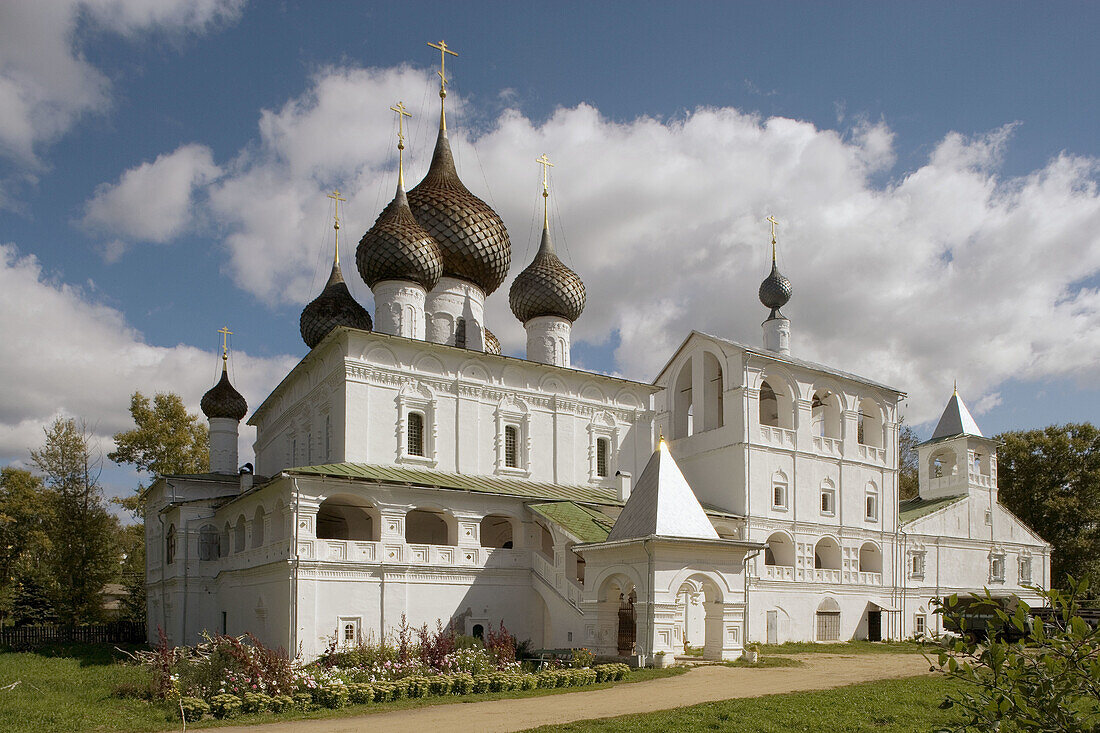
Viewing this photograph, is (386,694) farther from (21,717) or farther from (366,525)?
(366,525)

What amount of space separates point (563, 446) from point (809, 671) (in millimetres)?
10014

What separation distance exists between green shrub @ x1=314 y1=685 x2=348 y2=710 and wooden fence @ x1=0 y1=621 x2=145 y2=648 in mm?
20087

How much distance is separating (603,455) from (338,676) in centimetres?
1286

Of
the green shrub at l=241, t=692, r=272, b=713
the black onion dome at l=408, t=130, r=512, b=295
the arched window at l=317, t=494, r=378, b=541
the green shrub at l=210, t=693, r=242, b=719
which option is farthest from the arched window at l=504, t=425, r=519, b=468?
the green shrub at l=210, t=693, r=242, b=719

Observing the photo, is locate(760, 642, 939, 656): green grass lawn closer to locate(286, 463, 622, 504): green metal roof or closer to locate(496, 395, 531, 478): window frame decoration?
locate(286, 463, 622, 504): green metal roof

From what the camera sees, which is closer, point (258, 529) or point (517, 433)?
point (258, 529)

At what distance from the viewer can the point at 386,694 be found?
13141 millimetres

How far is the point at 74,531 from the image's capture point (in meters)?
30.9

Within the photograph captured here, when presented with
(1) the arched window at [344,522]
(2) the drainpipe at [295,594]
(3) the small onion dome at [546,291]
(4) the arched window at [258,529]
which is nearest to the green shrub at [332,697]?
(2) the drainpipe at [295,594]

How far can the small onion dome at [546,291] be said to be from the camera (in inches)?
1064

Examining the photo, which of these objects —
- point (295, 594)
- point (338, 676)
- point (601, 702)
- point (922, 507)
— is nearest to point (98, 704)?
point (338, 676)

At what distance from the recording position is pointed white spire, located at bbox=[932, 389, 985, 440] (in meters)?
33.0

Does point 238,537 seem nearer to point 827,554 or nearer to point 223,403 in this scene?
point 223,403

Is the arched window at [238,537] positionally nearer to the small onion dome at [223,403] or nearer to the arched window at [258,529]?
the arched window at [258,529]
